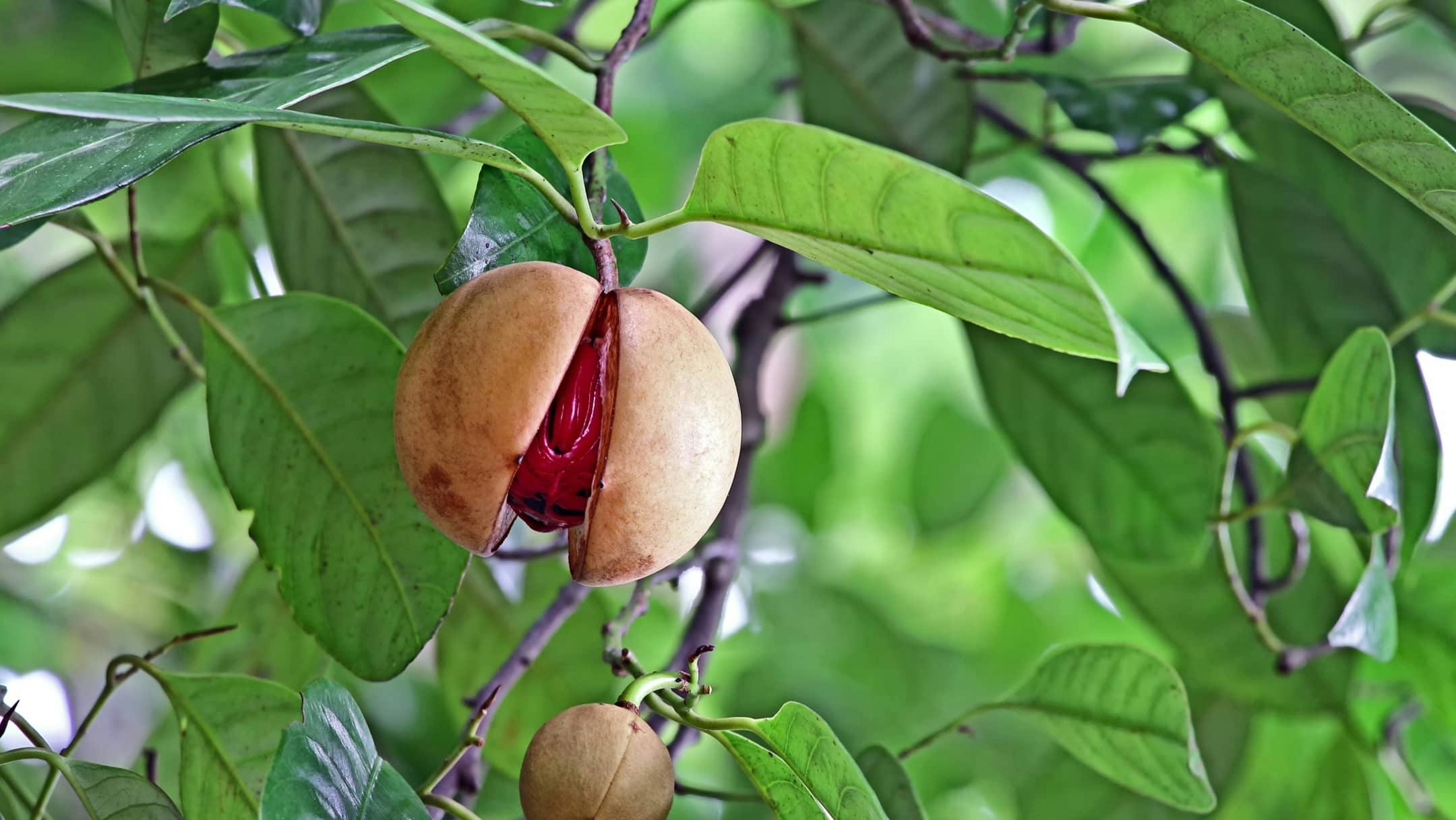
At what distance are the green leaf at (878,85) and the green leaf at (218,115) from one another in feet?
1.97

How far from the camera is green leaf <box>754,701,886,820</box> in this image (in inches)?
20.2

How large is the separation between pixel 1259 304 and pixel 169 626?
1.20 metres

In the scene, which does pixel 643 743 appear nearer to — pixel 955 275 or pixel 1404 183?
pixel 955 275

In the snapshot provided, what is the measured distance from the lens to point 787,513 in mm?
1518

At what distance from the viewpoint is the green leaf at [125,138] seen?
1.40 ft

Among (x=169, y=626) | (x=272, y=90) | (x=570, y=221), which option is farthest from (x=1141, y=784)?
(x=169, y=626)

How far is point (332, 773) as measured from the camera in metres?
0.47

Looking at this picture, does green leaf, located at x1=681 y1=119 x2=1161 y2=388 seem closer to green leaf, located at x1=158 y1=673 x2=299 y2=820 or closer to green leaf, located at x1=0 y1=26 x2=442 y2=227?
green leaf, located at x1=0 y1=26 x2=442 y2=227

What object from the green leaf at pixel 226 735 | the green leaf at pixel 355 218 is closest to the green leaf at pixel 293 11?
the green leaf at pixel 355 218

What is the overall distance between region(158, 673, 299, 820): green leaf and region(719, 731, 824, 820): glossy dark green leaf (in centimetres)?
25

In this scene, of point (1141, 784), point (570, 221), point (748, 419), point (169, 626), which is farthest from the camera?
point (169, 626)

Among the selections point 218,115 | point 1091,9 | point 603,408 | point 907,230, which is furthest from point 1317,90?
point 218,115

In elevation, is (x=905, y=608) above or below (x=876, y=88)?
below

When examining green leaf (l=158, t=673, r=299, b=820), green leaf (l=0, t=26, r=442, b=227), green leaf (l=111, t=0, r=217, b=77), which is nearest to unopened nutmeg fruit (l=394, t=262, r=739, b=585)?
green leaf (l=0, t=26, r=442, b=227)
